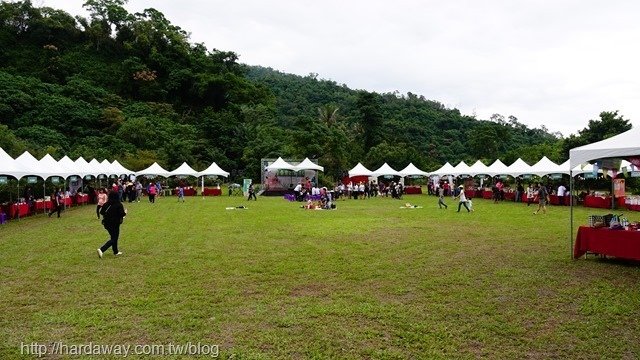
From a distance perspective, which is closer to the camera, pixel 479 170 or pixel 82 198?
pixel 82 198

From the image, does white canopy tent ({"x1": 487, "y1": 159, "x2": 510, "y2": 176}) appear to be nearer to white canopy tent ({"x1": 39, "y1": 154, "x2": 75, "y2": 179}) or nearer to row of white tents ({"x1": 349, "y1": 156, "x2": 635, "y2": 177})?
row of white tents ({"x1": 349, "y1": 156, "x2": 635, "y2": 177})

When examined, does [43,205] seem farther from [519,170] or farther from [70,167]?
[519,170]

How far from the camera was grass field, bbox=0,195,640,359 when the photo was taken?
17.0ft

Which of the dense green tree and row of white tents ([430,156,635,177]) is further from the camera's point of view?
the dense green tree

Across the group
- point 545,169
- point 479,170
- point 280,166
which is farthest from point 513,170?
point 280,166

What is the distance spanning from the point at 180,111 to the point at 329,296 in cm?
6672

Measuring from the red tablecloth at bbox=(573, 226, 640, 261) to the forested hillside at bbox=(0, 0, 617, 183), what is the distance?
3711 centimetres

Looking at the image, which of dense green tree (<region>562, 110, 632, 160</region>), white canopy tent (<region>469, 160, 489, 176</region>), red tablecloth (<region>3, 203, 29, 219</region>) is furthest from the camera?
dense green tree (<region>562, 110, 632, 160</region>)

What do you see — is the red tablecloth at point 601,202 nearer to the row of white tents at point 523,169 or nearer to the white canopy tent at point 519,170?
the row of white tents at point 523,169

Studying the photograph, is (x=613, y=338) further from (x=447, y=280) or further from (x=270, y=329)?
(x=270, y=329)

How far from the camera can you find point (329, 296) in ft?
23.0

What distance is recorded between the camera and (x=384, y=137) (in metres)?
64.4

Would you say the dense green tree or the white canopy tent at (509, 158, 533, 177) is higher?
the dense green tree

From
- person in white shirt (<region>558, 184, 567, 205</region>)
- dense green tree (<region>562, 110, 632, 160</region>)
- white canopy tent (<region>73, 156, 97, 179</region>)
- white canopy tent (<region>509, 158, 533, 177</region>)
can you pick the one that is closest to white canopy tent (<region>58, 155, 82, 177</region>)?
white canopy tent (<region>73, 156, 97, 179</region>)
